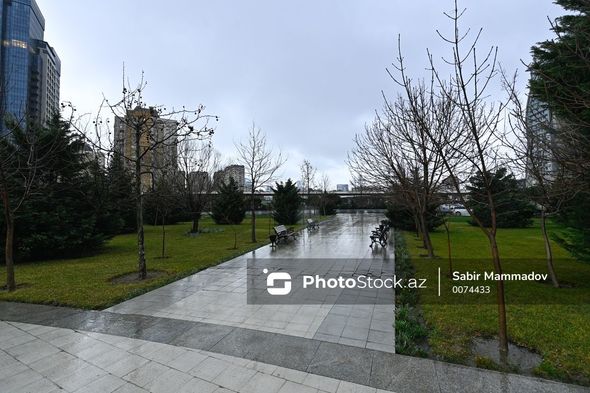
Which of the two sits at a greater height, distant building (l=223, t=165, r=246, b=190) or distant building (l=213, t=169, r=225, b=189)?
distant building (l=223, t=165, r=246, b=190)

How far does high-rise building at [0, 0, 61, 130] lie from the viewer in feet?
40.0

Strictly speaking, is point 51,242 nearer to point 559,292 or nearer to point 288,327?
point 288,327

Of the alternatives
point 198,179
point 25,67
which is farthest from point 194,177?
point 25,67

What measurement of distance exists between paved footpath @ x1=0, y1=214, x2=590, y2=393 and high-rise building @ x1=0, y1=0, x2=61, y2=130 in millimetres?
5913

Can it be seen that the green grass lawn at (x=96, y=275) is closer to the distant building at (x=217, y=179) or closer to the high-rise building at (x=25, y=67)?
the high-rise building at (x=25, y=67)

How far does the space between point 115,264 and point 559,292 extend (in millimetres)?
12067

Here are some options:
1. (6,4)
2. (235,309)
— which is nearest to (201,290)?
(235,309)

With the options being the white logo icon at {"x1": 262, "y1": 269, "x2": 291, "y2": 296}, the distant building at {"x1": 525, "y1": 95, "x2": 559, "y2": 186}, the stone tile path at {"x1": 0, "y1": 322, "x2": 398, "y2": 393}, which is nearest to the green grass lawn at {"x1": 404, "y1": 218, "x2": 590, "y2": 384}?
the stone tile path at {"x1": 0, "y1": 322, "x2": 398, "y2": 393}

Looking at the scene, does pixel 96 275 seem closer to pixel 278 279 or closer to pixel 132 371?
pixel 278 279

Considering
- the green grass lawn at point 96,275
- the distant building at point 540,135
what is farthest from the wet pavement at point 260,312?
the distant building at point 540,135

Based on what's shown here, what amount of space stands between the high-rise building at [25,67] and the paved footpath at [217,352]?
5.91 meters

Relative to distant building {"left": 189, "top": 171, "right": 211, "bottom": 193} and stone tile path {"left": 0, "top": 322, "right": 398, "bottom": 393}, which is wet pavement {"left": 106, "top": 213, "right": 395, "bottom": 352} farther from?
distant building {"left": 189, "top": 171, "right": 211, "bottom": 193}

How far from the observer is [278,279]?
7875mm

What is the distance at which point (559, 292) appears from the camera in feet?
21.5
